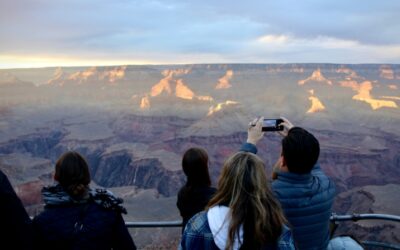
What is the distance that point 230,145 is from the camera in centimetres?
6372

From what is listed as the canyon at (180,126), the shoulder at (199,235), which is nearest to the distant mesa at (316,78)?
the canyon at (180,126)

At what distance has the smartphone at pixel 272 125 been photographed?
385 centimetres

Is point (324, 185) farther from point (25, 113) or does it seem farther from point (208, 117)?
point (25, 113)

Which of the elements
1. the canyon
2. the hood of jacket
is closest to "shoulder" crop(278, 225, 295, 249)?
the hood of jacket

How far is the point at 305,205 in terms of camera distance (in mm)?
2979

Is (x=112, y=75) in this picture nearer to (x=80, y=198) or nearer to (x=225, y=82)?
(x=225, y=82)

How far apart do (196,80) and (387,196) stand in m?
87.6

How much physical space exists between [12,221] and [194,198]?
1639mm

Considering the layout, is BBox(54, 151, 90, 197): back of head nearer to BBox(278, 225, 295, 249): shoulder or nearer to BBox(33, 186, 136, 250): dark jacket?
BBox(33, 186, 136, 250): dark jacket

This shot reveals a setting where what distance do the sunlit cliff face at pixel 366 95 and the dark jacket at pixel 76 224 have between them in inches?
3780

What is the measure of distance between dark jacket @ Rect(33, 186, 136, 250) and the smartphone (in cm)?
139

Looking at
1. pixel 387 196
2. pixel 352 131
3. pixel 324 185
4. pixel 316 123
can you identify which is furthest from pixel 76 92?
pixel 324 185

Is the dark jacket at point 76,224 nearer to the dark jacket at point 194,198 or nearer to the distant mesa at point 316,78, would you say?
the dark jacket at point 194,198

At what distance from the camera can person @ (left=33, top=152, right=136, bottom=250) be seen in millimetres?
2996
